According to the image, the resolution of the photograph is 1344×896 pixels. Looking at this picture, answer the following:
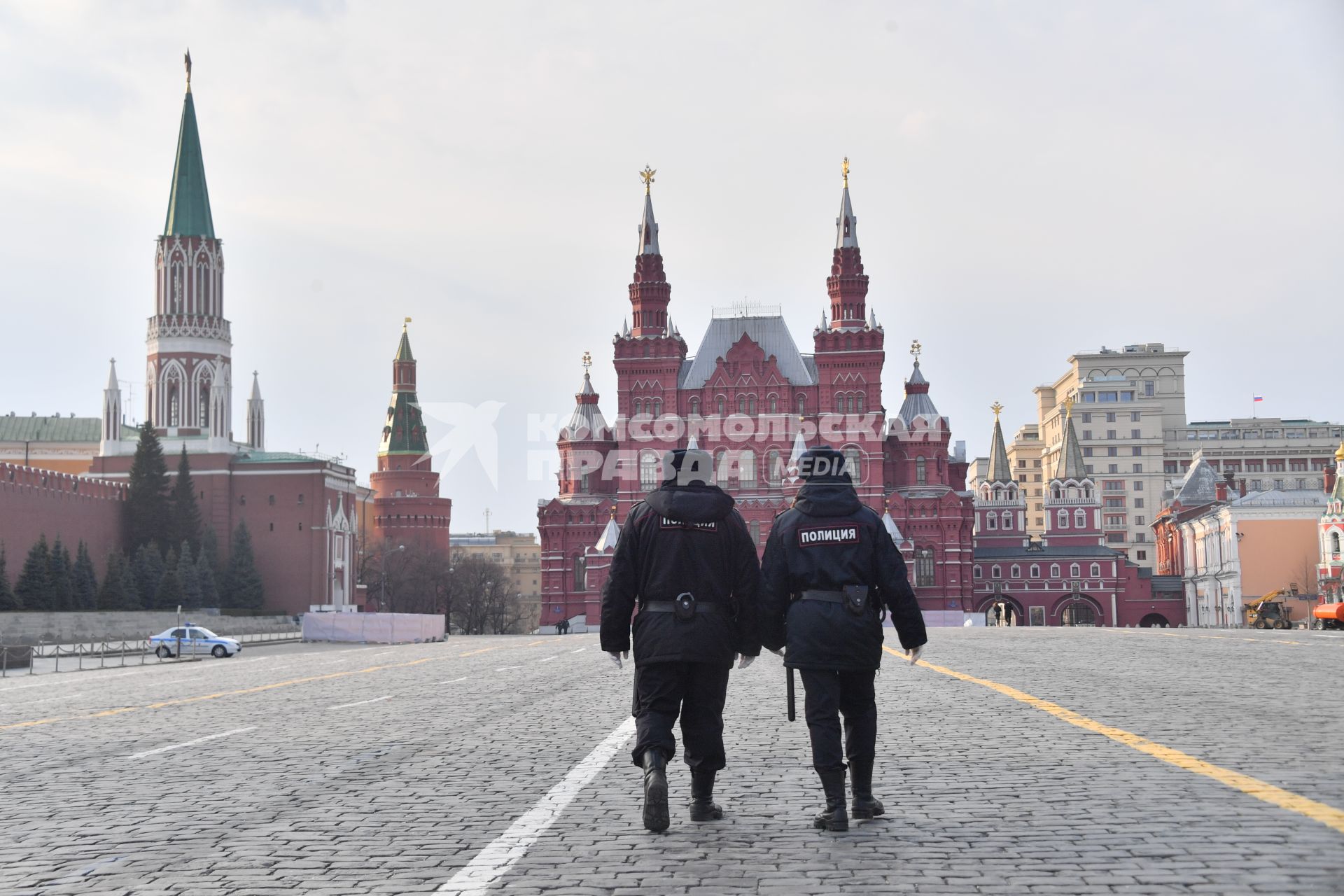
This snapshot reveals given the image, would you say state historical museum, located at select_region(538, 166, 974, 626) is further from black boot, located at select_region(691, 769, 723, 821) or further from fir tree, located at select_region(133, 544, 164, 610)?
black boot, located at select_region(691, 769, 723, 821)

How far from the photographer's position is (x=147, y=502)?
295 ft

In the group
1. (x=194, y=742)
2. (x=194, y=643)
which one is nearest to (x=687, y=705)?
(x=194, y=742)

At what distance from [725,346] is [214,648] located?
59426 millimetres

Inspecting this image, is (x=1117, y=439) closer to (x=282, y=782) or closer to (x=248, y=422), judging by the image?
(x=248, y=422)

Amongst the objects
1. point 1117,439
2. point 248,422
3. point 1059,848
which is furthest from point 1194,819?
point 1117,439

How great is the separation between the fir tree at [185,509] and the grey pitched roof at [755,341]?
33068 millimetres

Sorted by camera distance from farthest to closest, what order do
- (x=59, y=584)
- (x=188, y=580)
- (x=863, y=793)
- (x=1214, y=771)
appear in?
(x=188, y=580), (x=59, y=584), (x=1214, y=771), (x=863, y=793)

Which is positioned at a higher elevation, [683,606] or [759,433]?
[759,433]

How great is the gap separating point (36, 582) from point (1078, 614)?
73928 mm

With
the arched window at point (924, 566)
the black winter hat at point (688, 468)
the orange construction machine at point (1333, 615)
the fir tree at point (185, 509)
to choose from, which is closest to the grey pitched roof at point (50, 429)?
the fir tree at point (185, 509)

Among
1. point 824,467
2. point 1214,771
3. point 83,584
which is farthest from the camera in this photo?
point 83,584

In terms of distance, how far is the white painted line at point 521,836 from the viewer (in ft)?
20.1

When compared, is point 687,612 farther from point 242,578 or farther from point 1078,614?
point 1078,614

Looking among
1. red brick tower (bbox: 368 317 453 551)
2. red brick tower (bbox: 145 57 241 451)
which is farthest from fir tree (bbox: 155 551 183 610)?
red brick tower (bbox: 368 317 453 551)
